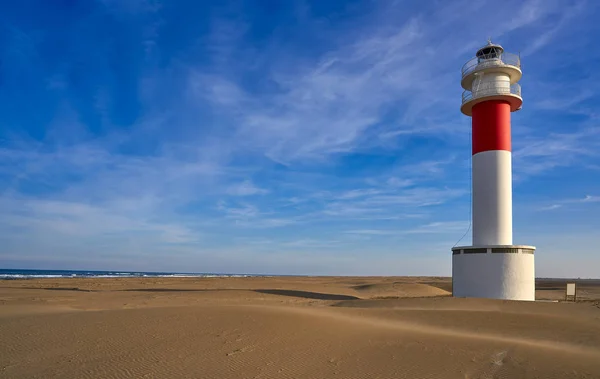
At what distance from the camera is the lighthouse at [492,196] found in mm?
17812

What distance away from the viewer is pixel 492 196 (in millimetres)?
18859

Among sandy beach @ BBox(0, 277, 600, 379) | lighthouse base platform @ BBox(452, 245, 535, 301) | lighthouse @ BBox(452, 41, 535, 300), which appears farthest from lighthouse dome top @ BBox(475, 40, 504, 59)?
sandy beach @ BBox(0, 277, 600, 379)

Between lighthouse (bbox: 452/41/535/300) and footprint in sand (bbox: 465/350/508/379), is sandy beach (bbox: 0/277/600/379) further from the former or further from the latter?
lighthouse (bbox: 452/41/535/300)

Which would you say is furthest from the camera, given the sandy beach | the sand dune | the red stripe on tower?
the sand dune

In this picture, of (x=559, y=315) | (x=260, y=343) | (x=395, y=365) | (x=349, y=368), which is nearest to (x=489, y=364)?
(x=395, y=365)

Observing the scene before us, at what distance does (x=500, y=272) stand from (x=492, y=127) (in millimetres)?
6528

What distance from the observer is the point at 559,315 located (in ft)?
43.7

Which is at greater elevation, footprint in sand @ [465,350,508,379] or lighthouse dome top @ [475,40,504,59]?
lighthouse dome top @ [475,40,504,59]

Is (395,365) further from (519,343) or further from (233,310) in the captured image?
(233,310)

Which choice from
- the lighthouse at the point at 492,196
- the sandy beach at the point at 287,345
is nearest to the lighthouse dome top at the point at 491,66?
the lighthouse at the point at 492,196

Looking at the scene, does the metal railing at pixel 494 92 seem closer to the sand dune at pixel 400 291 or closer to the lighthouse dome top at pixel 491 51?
the lighthouse dome top at pixel 491 51

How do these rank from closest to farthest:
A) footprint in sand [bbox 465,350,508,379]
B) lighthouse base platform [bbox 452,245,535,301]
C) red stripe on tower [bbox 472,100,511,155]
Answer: footprint in sand [bbox 465,350,508,379] < lighthouse base platform [bbox 452,245,535,301] < red stripe on tower [bbox 472,100,511,155]

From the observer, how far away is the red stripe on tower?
19.1 meters

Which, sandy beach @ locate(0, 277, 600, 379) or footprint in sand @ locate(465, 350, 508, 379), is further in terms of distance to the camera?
sandy beach @ locate(0, 277, 600, 379)
